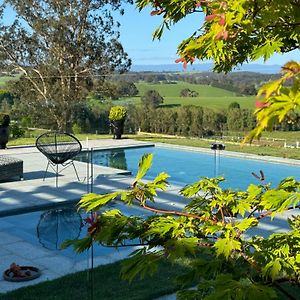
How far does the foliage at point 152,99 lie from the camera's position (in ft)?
72.9

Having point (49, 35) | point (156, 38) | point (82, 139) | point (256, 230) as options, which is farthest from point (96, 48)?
point (156, 38)

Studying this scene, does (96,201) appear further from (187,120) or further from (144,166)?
(187,120)

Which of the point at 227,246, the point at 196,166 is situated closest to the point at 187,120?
the point at 196,166

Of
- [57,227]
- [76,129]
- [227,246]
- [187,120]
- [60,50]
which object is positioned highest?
[60,50]

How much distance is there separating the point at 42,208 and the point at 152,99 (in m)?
15.9

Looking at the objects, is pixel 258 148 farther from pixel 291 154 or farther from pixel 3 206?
pixel 3 206

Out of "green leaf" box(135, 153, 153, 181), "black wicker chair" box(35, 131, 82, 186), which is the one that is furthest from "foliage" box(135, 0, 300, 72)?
"black wicker chair" box(35, 131, 82, 186)

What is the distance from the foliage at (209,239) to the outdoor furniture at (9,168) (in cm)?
791

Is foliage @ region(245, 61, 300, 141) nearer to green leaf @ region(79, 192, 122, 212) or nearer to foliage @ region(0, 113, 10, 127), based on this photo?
green leaf @ region(79, 192, 122, 212)

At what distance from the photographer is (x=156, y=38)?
2.13 m

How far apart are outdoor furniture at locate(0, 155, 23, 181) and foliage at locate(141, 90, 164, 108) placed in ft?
39.5

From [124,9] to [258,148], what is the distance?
406 inches

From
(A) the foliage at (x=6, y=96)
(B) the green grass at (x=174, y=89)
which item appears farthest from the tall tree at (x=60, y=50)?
(B) the green grass at (x=174, y=89)

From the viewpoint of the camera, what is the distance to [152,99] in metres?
23.4
